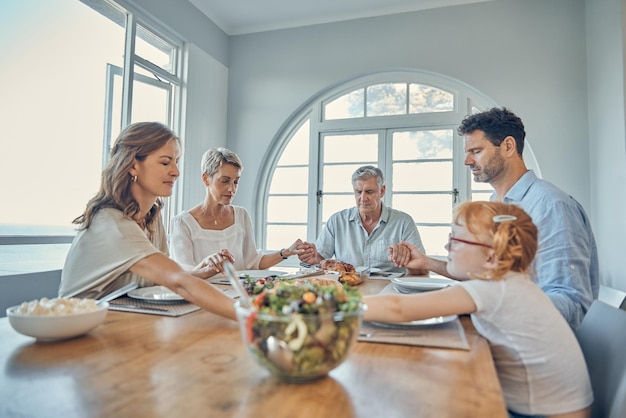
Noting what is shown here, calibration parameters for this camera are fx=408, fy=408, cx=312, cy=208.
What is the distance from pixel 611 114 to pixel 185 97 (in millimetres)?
3254

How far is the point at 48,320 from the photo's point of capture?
79 cm

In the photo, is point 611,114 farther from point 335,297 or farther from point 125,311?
point 125,311

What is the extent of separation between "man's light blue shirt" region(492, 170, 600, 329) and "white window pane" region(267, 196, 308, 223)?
273 cm

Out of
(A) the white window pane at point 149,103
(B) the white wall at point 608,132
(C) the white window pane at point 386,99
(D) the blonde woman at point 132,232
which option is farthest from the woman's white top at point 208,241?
(B) the white wall at point 608,132

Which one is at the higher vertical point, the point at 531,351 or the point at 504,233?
the point at 504,233

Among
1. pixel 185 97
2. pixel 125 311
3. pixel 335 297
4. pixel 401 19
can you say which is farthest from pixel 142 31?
pixel 335 297

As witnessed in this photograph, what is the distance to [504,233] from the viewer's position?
919 mm

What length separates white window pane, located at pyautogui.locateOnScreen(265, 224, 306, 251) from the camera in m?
4.07

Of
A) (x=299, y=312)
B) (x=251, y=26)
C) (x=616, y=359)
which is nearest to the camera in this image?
(x=299, y=312)

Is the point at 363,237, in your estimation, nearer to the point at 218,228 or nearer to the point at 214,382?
the point at 218,228

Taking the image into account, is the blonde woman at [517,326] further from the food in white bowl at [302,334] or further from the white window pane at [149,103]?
the white window pane at [149,103]

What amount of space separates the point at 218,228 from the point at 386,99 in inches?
85.2

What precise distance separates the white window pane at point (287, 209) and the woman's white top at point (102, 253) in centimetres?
282

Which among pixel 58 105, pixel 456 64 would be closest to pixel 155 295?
pixel 58 105
